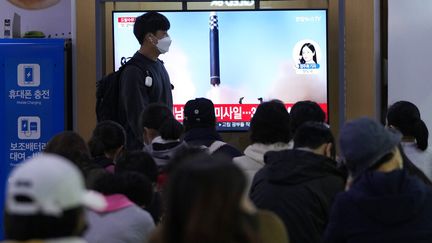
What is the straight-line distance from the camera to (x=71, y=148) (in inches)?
139

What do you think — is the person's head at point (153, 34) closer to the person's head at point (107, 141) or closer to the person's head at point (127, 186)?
the person's head at point (107, 141)

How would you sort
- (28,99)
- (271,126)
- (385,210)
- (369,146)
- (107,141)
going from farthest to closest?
(28,99) → (107,141) → (271,126) → (369,146) → (385,210)

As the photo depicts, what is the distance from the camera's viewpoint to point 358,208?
2777 mm

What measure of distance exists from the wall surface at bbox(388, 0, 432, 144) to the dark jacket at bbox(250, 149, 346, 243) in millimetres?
3395

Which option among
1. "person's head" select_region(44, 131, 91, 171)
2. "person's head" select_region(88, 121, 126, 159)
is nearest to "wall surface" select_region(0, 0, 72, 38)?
"person's head" select_region(88, 121, 126, 159)

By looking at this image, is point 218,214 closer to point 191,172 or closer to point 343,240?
point 191,172

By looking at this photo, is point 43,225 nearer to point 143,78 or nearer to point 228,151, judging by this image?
point 228,151

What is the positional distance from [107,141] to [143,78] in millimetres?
1029

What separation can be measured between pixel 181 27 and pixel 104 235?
379 centimetres

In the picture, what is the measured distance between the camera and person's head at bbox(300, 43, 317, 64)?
Result: 6438mm

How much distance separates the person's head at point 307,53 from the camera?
6.44 m

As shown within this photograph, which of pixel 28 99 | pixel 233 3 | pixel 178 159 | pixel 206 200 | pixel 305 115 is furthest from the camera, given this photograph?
pixel 28 99

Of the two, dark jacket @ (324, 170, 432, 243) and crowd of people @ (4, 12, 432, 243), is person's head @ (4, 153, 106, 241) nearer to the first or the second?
crowd of people @ (4, 12, 432, 243)

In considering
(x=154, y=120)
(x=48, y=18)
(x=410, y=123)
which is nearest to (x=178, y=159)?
(x=154, y=120)
